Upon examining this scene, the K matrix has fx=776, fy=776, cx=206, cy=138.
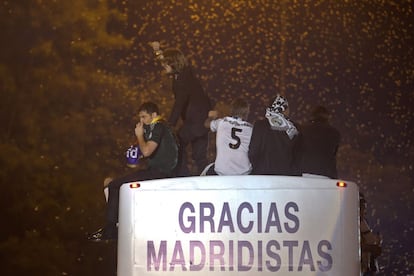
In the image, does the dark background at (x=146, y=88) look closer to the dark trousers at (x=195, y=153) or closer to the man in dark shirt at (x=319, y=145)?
the man in dark shirt at (x=319, y=145)

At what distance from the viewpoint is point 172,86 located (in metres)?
7.77

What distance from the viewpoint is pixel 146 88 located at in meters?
7.81

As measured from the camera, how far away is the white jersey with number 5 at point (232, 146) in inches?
293

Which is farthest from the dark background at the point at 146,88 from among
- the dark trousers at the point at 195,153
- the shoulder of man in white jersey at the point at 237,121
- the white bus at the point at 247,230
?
the white bus at the point at 247,230

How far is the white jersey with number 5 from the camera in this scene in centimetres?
745

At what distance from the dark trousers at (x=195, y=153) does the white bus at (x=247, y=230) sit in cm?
296

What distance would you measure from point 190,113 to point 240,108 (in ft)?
1.67

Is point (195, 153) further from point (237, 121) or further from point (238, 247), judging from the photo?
point (238, 247)

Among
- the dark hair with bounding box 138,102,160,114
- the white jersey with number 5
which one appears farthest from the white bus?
the dark hair with bounding box 138,102,160,114

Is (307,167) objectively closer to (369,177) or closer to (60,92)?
(369,177)

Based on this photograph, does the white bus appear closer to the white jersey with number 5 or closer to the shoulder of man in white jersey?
the white jersey with number 5

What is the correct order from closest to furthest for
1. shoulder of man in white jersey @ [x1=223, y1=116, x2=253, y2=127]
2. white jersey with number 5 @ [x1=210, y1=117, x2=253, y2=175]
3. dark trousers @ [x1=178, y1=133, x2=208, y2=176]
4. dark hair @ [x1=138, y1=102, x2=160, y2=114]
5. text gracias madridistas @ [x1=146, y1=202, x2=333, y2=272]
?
text gracias madridistas @ [x1=146, y1=202, x2=333, y2=272] → white jersey with number 5 @ [x1=210, y1=117, x2=253, y2=175] → shoulder of man in white jersey @ [x1=223, y1=116, x2=253, y2=127] → dark trousers @ [x1=178, y1=133, x2=208, y2=176] → dark hair @ [x1=138, y1=102, x2=160, y2=114]

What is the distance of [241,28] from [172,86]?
0.93m

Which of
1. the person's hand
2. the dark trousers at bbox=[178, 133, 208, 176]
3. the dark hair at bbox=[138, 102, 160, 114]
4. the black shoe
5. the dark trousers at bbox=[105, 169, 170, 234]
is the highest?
the dark hair at bbox=[138, 102, 160, 114]
